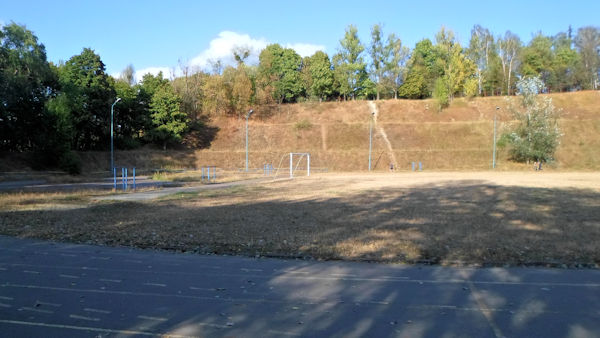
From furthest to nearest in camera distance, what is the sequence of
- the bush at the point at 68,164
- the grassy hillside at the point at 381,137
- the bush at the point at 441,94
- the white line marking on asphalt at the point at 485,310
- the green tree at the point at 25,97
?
the bush at the point at 441,94
the grassy hillside at the point at 381,137
the bush at the point at 68,164
the green tree at the point at 25,97
the white line marking on asphalt at the point at 485,310

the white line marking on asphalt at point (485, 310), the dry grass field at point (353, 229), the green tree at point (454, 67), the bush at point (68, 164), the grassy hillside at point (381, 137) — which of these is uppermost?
the green tree at point (454, 67)

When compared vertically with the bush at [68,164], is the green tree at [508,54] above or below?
above

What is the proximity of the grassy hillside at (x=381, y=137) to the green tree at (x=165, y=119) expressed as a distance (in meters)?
2.73

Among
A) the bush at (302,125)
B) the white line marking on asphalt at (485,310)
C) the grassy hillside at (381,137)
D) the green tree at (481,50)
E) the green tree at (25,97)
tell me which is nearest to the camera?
the white line marking on asphalt at (485,310)

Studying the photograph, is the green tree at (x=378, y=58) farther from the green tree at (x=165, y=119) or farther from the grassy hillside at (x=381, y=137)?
the green tree at (x=165, y=119)

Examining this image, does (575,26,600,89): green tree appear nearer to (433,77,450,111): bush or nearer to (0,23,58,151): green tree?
(433,77,450,111): bush

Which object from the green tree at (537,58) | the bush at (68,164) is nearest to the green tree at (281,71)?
the bush at (68,164)

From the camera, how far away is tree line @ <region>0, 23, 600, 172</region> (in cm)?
4016

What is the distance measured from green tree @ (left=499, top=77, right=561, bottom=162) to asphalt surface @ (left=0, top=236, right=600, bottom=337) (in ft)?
161

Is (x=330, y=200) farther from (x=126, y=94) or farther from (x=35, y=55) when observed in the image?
(x=126, y=94)

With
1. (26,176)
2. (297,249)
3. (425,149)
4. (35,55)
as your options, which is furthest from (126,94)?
(297,249)

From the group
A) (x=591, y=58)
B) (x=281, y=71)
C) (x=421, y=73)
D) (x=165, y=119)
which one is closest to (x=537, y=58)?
(x=591, y=58)

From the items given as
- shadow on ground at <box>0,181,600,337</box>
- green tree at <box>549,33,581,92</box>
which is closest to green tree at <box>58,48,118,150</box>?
shadow on ground at <box>0,181,600,337</box>

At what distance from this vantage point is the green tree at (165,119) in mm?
53625
